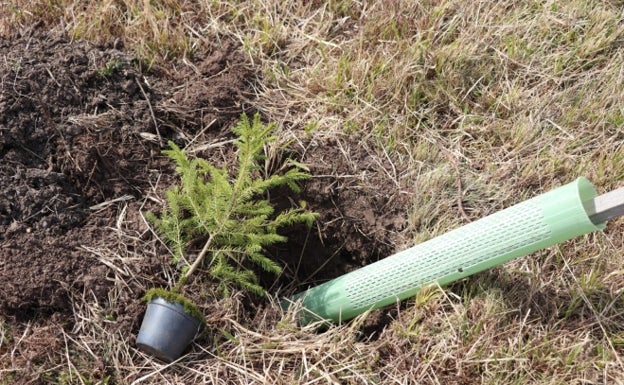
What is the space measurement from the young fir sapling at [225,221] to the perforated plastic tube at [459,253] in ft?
0.85

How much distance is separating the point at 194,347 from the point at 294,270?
53cm

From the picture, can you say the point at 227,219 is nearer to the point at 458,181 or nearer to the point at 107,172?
the point at 107,172

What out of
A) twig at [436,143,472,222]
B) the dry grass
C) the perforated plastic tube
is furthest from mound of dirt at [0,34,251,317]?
twig at [436,143,472,222]

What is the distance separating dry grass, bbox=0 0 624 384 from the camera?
2.23 meters

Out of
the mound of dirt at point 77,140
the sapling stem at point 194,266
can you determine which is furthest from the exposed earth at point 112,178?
the sapling stem at point 194,266

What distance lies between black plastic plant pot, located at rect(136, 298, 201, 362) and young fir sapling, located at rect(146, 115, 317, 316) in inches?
→ 1.6

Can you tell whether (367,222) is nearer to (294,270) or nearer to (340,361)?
(294,270)

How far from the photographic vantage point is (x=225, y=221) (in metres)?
2.23

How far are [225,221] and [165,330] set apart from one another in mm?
408

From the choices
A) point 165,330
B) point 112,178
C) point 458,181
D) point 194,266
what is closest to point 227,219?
point 194,266

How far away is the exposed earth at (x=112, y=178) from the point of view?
2.29m

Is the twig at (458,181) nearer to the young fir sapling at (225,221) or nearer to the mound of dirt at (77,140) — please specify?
the young fir sapling at (225,221)

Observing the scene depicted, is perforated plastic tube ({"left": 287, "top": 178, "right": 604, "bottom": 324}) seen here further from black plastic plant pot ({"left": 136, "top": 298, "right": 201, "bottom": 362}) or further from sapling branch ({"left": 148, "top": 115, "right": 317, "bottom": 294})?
black plastic plant pot ({"left": 136, "top": 298, "right": 201, "bottom": 362})

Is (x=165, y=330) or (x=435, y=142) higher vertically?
(x=435, y=142)
